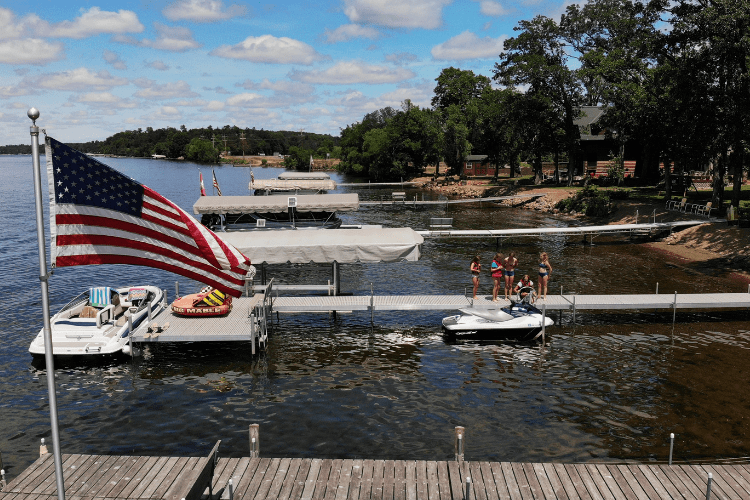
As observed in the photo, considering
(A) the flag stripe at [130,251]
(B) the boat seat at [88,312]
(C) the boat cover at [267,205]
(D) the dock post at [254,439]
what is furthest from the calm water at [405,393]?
(C) the boat cover at [267,205]

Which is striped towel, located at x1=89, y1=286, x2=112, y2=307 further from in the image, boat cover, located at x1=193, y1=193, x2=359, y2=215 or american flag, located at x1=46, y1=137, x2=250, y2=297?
boat cover, located at x1=193, y1=193, x2=359, y2=215

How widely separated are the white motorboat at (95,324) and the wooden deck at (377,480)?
843 cm

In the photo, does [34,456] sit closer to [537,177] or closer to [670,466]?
[670,466]

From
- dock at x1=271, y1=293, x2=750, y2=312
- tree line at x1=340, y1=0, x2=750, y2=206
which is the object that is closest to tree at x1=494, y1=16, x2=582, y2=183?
tree line at x1=340, y1=0, x2=750, y2=206

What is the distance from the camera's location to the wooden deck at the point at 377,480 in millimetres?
11281

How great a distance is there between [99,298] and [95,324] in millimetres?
2005

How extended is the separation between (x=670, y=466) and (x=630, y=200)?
4960 cm

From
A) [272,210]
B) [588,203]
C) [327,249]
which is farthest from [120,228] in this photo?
[588,203]

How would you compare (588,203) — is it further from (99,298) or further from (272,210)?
(99,298)

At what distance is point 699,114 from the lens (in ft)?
130

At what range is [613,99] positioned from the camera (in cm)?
5866

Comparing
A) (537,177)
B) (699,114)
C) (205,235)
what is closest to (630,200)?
(699,114)

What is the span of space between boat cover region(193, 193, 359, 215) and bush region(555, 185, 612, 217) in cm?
2626

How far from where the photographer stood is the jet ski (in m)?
22.9
